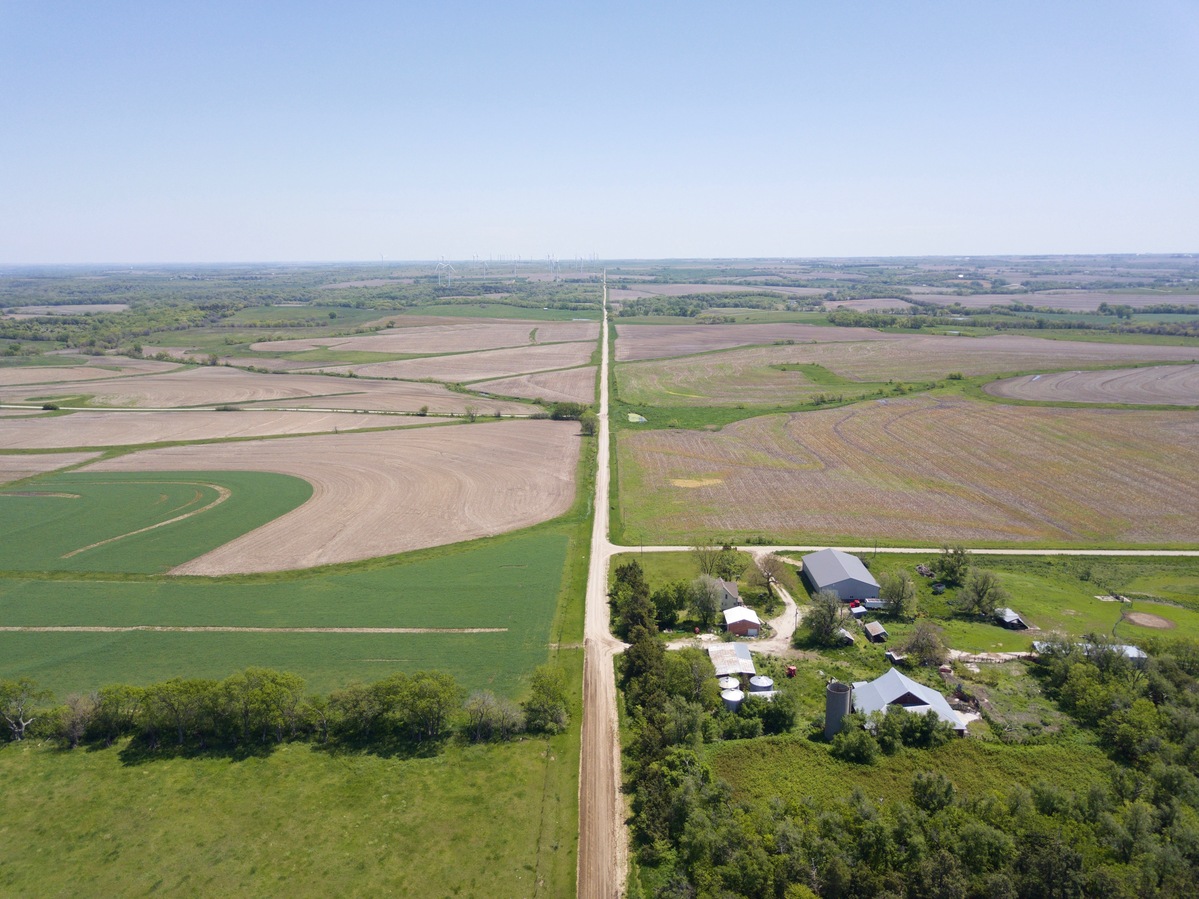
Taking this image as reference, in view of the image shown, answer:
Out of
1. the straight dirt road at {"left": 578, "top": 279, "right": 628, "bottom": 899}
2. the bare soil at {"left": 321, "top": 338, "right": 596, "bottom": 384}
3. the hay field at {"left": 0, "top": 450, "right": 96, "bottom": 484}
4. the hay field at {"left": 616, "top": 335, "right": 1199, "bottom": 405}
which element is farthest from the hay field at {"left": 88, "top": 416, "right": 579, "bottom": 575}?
the bare soil at {"left": 321, "top": 338, "right": 596, "bottom": 384}

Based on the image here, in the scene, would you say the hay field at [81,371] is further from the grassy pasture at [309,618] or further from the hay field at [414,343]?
the grassy pasture at [309,618]

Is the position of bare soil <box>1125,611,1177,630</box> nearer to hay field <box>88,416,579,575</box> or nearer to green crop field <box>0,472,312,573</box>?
hay field <box>88,416,579,575</box>

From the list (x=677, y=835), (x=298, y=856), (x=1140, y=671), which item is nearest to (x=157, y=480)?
(x=298, y=856)

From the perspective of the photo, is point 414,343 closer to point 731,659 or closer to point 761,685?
point 731,659

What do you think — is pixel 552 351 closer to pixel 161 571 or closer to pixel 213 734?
pixel 161 571

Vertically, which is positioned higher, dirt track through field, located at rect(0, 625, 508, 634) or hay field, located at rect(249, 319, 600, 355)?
hay field, located at rect(249, 319, 600, 355)

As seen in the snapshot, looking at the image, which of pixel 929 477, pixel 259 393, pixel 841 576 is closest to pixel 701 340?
pixel 259 393
